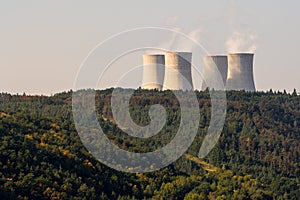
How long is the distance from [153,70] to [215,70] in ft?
24.3

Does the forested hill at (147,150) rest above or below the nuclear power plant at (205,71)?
below

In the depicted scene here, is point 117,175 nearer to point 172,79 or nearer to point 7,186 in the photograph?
point 7,186

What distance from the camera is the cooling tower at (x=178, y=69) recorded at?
10898cm

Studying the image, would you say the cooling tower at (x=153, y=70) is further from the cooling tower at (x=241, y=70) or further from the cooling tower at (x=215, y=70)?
the cooling tower at (x=241, y=70)

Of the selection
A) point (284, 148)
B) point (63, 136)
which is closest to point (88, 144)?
point (63, 136)

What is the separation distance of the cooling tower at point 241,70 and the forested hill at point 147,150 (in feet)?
27.7

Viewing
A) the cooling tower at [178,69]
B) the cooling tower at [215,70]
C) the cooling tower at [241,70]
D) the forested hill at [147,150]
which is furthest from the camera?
the cooling tower at [215,70]

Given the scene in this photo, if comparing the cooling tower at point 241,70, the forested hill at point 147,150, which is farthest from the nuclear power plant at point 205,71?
the forested hill at point 147,150

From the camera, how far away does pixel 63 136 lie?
282 feet

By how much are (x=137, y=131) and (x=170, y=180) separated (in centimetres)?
4080

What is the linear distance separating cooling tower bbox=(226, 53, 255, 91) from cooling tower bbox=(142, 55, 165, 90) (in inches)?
341

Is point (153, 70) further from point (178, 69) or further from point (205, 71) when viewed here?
point (205, 71)

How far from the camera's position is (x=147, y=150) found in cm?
9394

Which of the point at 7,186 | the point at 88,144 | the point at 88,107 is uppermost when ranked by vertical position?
the point at 88,107
